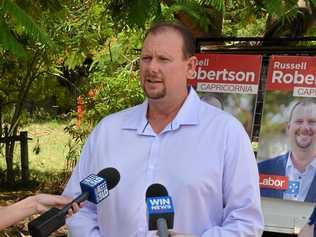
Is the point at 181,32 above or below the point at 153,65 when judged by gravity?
above

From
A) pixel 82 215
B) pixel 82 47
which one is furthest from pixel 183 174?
pixel 82 47

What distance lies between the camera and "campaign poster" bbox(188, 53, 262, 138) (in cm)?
421

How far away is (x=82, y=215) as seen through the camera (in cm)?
253

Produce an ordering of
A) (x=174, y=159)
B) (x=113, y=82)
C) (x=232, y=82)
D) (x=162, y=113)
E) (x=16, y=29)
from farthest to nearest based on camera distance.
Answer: (x=113, y=82) < (x=232, y=82) < (x=16, y=29) < (x=162, y=113) < (x=174, y=159)

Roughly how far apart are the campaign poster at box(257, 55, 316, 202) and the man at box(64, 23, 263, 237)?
1637 millimetres

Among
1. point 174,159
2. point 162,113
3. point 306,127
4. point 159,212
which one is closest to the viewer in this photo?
point 159,212

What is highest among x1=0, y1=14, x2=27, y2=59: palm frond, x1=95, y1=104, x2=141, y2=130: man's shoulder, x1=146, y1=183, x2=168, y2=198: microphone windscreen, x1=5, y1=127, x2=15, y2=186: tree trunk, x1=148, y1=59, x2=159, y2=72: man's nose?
x1=0, y1=14, x2=27, y2=59: palm frond

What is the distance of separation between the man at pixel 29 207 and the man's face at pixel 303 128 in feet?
6.95

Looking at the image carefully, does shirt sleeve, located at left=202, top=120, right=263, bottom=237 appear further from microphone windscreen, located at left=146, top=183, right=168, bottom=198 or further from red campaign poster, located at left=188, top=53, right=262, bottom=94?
red campaign poster, located at left=188, top=53, right=262, bottom=94

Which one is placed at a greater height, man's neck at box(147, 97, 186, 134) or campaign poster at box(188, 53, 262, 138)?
campaign poster at box(188, 53, 262, 138)

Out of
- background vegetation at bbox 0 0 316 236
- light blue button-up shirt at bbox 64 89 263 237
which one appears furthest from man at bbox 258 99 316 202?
light blue button-up shirt at bbox 64 89 263 237

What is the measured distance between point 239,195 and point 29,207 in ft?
2.40

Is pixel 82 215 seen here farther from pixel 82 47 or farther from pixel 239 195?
pixel 82 47

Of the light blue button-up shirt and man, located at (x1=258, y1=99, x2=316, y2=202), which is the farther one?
man, located at (x1=258, y1=99, x2=316, y2=202)
